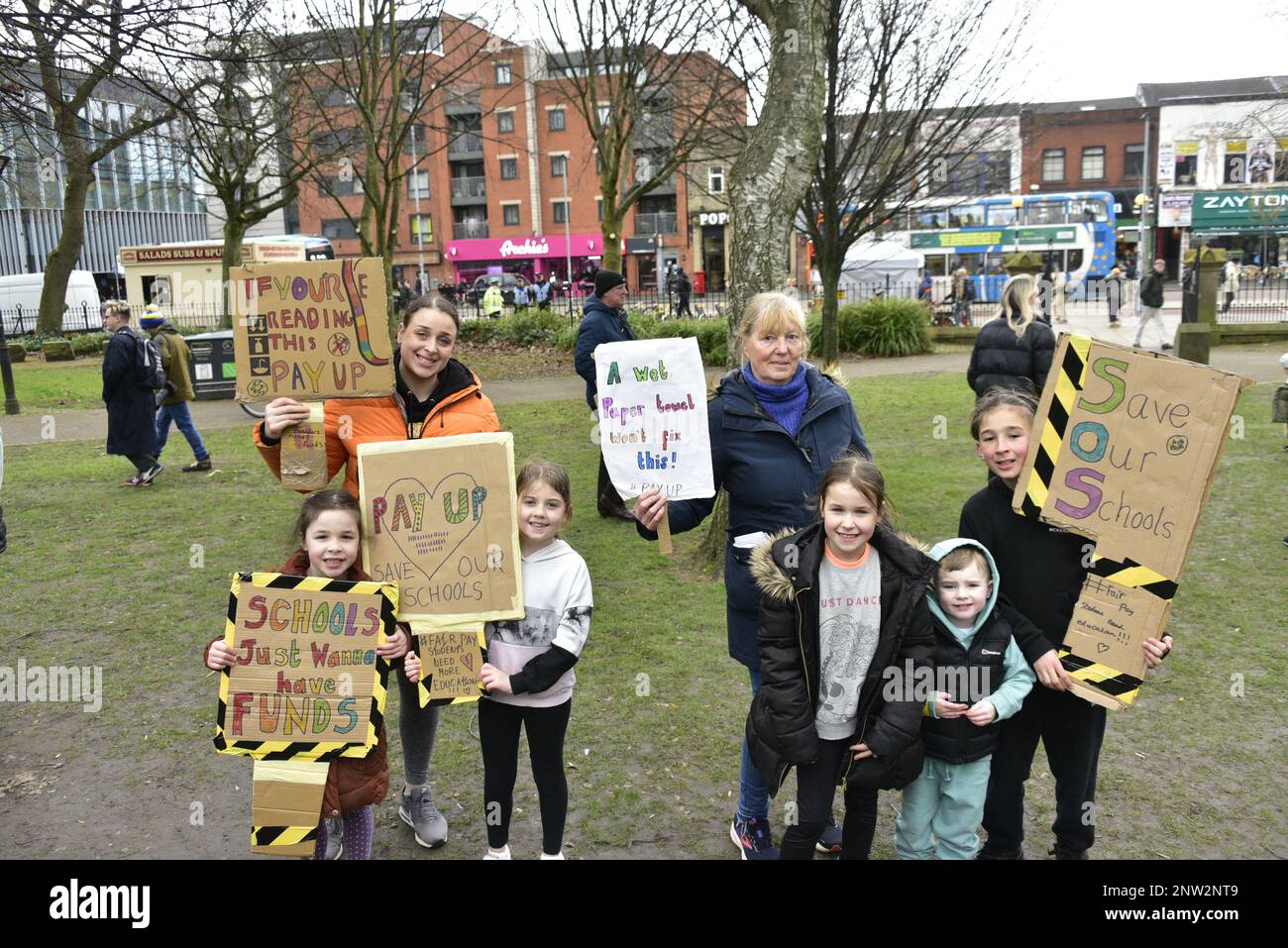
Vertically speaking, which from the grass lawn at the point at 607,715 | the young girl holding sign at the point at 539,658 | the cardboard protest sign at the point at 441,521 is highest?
the cardboard protest sign at the point at 441,521

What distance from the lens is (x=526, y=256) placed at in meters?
58.2

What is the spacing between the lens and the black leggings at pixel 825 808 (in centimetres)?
316


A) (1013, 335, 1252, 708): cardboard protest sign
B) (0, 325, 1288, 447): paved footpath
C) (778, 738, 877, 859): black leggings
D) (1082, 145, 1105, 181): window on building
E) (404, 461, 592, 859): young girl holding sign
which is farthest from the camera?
(1082, 145, 1105, 181): window on building

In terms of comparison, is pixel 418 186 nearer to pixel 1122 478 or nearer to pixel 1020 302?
pixel 1020 302

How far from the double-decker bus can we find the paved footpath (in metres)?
15.5

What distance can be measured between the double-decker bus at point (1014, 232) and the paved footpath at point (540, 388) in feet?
51.0

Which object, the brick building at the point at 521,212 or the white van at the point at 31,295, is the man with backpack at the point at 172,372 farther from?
the brick building at the point at 521,212

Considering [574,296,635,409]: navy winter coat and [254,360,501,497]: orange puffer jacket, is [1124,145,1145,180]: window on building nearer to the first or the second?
[574,296,635,409]: navy winter coat

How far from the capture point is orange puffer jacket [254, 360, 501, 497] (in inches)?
138

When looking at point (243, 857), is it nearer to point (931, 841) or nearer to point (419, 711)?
point (419, 711)

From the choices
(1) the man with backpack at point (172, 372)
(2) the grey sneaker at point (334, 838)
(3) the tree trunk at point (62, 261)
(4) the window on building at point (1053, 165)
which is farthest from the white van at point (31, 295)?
(4) the window on building at point (1053, 165)

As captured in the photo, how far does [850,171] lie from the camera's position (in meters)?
15.7

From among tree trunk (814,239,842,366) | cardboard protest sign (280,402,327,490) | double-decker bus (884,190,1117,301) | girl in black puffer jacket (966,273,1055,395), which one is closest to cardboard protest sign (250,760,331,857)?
cardboard protest sign (280,402,327,490)
